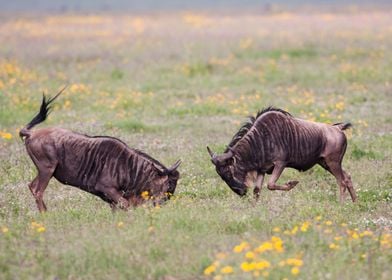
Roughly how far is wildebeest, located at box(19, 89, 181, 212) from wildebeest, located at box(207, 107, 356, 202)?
79cm

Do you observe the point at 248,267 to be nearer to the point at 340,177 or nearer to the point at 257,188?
the point at 257,188

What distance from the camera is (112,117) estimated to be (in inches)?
627

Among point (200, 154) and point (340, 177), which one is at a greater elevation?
point (340, 177)

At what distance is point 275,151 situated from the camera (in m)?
10.0

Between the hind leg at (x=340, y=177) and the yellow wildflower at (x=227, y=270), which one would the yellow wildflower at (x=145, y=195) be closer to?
the hind leg at (x=340, y=177)

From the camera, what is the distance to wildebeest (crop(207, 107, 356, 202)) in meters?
9.88

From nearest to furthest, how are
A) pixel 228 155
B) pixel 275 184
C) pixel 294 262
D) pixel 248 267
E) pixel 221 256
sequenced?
pixel 248 267, pixel 294 262, pixel 221 256, pixel 228 155, pixel 275 184

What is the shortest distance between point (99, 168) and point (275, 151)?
7.05ft

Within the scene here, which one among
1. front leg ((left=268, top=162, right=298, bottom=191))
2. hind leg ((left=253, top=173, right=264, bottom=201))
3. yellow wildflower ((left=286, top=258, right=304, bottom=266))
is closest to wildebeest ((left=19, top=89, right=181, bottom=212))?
hind leg ((left=253, top=173, right=264, bottom=201))

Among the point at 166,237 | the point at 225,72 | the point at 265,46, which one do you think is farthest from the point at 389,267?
the point at 265,46

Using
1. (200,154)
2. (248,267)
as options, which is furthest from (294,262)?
(200,154)

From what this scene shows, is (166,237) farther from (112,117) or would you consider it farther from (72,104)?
(72,104)

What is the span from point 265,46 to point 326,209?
761 inches

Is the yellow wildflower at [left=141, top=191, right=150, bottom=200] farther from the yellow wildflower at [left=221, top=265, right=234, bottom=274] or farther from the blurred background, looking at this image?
the blurred background
